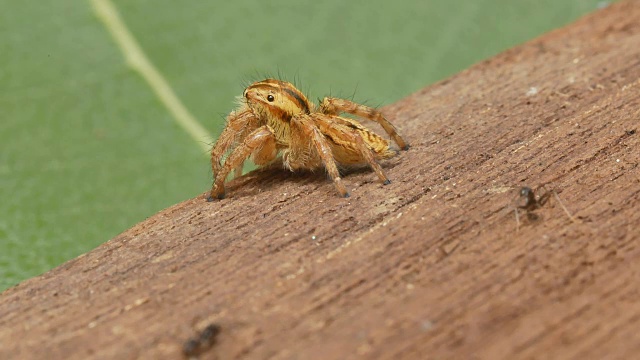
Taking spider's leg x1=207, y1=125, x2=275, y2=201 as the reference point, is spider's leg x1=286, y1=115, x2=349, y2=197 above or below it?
below

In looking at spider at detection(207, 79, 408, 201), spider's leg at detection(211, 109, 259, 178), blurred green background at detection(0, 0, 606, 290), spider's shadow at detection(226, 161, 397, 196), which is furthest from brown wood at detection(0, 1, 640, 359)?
blurred green background at detection(0, 0, 606, 290)

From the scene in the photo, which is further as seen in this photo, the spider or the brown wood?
the spider

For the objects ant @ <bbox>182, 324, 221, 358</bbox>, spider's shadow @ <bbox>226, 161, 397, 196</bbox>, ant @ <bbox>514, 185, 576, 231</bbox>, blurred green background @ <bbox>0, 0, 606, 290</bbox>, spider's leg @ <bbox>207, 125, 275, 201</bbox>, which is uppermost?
blurred green background @ <bbox>0, 0, 606, 290</bbox>

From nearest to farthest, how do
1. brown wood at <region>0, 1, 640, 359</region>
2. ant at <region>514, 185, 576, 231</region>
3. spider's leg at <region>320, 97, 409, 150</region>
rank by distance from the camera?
brown wood at <region>0, 1, 640, 359</region> < ant at <region>514, 185, 576, 231</region> < spider's leg at <region>320, 97, 409, 150</region>

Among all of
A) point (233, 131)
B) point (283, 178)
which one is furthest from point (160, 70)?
point (283, 178)

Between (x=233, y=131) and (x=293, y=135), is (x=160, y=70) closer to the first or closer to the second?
(x=233, y=131)

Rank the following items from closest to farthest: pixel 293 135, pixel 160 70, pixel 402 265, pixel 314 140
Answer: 1. pixel 402 265
2. pixel 314 140
3. pixel 293 135
4. pixel 160 70

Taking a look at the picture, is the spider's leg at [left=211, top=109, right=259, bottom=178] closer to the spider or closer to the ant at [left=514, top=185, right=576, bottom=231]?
the spider

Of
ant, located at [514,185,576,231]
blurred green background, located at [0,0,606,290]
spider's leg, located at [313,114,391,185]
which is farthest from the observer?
blurred green background, located at [0,0,606,290]
